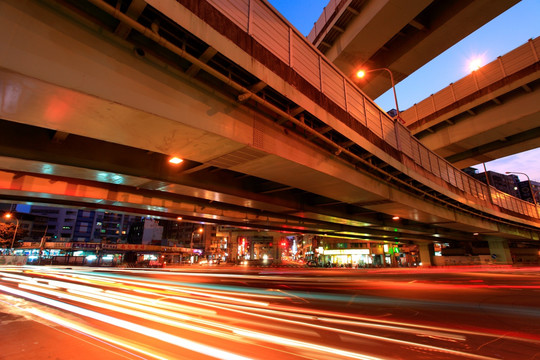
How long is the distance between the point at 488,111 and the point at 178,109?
21211 mm

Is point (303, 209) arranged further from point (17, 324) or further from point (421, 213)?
point (17, 324)

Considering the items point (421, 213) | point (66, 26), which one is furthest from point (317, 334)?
point (421, 213)

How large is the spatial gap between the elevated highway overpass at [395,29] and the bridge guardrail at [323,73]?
400 centimetres

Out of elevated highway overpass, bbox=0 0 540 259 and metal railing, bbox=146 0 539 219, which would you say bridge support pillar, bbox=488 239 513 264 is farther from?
elevated highway overpass, bbox=0 0 540 259

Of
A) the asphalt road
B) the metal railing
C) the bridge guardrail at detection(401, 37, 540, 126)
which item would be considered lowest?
the asphalt road

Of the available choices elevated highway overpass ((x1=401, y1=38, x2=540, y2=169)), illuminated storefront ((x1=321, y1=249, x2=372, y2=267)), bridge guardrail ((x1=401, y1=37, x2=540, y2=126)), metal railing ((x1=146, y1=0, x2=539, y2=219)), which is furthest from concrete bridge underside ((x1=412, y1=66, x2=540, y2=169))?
illuminated storefront ((x1=321, y1=249, x2=372, y2=267))

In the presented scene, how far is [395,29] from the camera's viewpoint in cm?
1457

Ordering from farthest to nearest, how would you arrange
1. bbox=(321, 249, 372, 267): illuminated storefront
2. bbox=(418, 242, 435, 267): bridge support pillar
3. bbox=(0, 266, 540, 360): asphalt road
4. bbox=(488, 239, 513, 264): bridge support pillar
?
1. bbox=(321, 249, 372, 267): illuminated storefront
2. bbox=(418, 242, 435, 267): bridge support pillar
3. bbox=(488, 239, 513, 264): bridge support pillar
4. bbox=(0, 266, 540, 360): asphalt road

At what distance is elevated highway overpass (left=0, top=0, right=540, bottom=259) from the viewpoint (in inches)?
195

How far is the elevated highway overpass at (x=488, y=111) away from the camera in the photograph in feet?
51.3

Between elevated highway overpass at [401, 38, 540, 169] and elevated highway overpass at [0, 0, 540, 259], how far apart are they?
6679mm

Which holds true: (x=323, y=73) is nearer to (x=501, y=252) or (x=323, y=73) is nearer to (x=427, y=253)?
(x=427, y=253)

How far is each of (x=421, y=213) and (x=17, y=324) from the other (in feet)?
74.9

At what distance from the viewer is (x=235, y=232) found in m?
59.3
